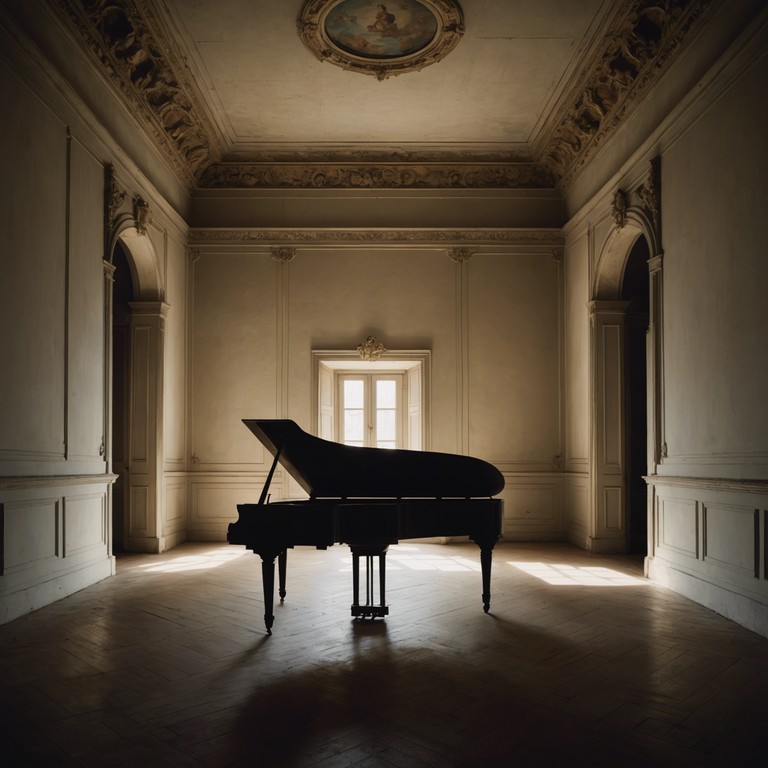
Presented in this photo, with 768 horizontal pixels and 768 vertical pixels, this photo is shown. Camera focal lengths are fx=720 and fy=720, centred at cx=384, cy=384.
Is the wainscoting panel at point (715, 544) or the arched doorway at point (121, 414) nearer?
the wainscoting panel at point (715, 544)

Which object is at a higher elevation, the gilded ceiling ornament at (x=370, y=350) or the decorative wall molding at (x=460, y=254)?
the decorative wall molding at (x=460, y=254)

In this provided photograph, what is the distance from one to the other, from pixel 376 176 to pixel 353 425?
11.0ft

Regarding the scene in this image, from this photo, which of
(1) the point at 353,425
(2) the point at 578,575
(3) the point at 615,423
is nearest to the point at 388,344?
(1) the point at 353,425

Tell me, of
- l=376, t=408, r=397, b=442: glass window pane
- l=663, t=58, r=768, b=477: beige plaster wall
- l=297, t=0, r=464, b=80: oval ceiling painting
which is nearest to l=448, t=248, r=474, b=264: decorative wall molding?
l=376, t=408, r=397, b=442: glass window pane

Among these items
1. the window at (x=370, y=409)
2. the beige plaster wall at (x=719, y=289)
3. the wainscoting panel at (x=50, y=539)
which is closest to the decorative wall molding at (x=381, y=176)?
the window at (x=370, y=409)

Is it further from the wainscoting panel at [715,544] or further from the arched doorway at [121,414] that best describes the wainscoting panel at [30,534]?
the wainscoting panel at [715,544]

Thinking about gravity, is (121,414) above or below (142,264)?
A: below

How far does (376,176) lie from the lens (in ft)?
31.5

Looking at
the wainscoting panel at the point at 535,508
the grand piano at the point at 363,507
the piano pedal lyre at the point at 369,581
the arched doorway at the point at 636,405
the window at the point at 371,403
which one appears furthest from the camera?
the window at the point at 371,403

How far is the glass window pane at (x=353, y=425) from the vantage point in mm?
9812

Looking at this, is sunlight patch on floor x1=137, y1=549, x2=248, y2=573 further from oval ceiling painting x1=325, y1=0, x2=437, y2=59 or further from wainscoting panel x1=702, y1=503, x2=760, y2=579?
oval ceiling painting x1=325, y1=0, x2=437, y2=59

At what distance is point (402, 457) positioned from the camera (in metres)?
4.95

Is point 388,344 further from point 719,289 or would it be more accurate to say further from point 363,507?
point 363,507

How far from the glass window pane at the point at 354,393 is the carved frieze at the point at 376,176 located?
8.59ft
